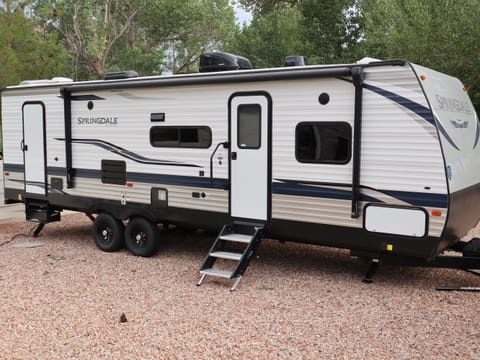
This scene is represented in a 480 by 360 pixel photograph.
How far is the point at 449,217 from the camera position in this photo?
19.9 ft

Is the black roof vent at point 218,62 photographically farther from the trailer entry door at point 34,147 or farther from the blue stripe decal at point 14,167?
the blue stripe decal at point 14,167

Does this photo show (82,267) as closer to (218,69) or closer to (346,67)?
(218,69)

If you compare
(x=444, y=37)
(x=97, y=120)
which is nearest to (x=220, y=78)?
(x=97, y=120)

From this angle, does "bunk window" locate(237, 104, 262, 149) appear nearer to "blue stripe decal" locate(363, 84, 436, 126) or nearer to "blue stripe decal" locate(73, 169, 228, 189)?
"blue stripe decal" locate(73, 169, 228, 189)

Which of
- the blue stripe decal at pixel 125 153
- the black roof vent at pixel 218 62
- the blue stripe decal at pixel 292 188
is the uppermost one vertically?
the black roof vent at pixel 218 62

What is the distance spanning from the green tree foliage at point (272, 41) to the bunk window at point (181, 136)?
14562 mm

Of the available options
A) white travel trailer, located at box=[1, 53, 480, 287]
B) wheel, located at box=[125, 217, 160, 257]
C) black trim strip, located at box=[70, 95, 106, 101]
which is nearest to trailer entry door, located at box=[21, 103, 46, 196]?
white travel trailer, located at box=[1, 53, 480, 287]

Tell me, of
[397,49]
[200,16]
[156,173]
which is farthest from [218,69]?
[200,16]

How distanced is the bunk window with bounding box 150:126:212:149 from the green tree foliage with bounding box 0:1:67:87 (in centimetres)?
1572

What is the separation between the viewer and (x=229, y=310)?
19.6 ft

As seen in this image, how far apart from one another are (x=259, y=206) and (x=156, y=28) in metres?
30.7

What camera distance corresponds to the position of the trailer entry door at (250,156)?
23.8 feet

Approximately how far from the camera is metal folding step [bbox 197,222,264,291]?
272 inches

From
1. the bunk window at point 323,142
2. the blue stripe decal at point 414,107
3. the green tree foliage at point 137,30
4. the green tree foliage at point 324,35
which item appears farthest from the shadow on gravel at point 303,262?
the green tree foliage at point 137,30
